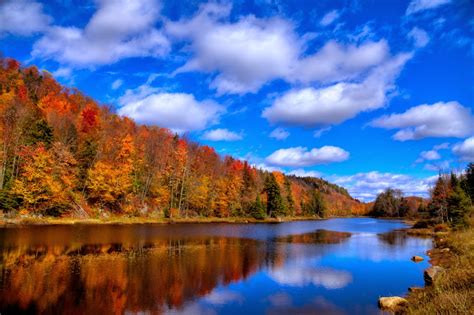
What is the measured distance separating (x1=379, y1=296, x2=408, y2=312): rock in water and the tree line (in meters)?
36.2

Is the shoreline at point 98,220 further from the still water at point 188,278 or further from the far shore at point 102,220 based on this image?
the still water at point 188,278

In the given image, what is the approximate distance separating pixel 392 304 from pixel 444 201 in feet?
180

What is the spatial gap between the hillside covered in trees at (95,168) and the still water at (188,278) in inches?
979

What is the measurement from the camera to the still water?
13.9 meters

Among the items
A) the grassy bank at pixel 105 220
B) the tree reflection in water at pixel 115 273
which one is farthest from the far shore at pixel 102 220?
the tree reflection in water at pixel 115 273

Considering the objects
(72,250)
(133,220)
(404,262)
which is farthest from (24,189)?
(404,262)

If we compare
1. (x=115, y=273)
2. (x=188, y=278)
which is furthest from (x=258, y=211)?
(x=115, y=273)

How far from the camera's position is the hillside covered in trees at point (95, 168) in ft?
170

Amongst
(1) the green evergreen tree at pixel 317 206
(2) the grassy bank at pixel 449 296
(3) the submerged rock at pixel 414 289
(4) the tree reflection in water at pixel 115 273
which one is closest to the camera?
(2) the grassy bank at pixel 449 296

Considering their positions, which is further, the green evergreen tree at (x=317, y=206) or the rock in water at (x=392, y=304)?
the green evergreen tree at (x=317, y=206)

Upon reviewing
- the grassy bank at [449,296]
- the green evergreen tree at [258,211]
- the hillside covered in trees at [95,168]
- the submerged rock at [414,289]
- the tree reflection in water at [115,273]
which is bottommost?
the submerged rock at [414,289]

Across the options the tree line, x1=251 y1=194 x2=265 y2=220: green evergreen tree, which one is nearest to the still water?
the tree line

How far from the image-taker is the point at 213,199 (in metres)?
83.8

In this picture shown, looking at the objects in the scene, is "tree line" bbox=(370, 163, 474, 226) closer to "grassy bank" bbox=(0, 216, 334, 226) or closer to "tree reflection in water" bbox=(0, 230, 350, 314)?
"tree reflection in water" bbox=(0, 230, 350, 314)
